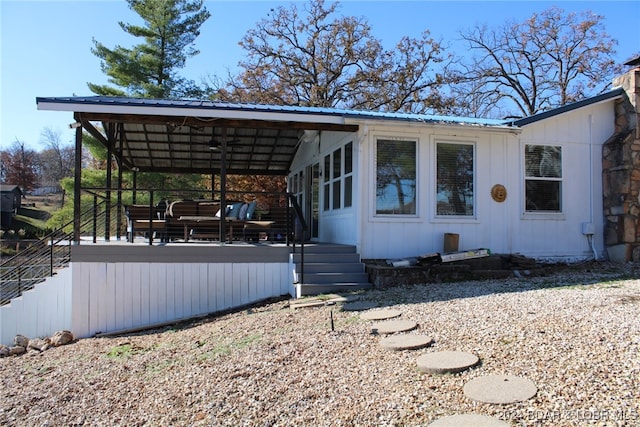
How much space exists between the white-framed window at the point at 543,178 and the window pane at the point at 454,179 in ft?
4.05

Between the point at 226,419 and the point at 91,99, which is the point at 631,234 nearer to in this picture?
the point at 226,419

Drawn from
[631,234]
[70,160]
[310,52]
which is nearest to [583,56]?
[310,52]

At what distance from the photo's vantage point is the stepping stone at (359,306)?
237 inches

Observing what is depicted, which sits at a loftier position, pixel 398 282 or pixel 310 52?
pixel 310 52

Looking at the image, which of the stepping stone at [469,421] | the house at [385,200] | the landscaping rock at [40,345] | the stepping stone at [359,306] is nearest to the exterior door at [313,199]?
the house at [385,200]

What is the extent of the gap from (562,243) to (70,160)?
51550 mm

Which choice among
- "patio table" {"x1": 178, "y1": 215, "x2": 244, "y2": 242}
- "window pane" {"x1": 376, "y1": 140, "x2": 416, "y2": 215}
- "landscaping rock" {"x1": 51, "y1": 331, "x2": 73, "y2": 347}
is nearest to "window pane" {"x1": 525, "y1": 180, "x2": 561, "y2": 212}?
"window pane" {"x1": 376, "y1": 140, "x2": 416, "y2": 215}

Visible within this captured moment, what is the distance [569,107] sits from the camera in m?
9.12

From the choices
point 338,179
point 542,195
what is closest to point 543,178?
point 542,195

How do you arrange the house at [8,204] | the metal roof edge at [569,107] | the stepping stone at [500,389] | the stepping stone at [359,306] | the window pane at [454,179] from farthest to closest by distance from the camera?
the house at [8,204] < the metal roof edge at [569,107] < the window pane at [454,179] < the stepping stone at [359,306] < the stepping stone at [500,389]

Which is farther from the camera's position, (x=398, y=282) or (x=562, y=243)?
(x=562, y=243)

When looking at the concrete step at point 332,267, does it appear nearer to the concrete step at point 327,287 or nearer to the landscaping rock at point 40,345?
the concrete step at point 327,287

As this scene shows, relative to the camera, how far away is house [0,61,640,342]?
750 centimetres

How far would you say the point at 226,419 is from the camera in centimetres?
343
